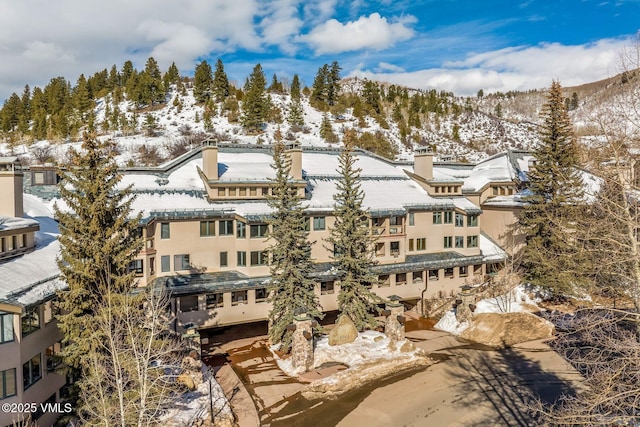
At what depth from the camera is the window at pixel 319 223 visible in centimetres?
3136

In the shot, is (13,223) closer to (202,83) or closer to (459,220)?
(459,220)

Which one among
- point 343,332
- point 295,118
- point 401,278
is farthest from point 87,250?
point 295,118

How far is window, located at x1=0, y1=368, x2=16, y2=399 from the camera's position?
15209 millimetres

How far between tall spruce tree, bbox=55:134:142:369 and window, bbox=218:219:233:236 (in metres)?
11.1

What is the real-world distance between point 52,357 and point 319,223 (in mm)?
19106

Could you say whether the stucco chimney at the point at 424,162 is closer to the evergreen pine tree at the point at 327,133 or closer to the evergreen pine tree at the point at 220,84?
the evergreen pine tree at the point at 327,133

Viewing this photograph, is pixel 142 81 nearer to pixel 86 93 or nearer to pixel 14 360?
pixel 86 93

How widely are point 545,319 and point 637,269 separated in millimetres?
19485

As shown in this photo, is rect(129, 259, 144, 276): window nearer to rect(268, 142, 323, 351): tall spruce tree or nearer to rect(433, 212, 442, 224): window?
rect(268, 142, 323, 351): tall spruce tree

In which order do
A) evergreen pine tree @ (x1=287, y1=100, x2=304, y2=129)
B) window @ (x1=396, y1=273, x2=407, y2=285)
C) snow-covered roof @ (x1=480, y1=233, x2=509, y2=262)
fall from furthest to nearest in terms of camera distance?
evergreen pine tree @ (x1=287, y1=100, x2=304, y2=129), snow-covered roof @ (x1=480, y1=233, x2=509, y2=262), window @ (x1=396, y1=273, x2=407, y2=285)

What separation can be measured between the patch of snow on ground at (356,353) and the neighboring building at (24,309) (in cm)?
1209

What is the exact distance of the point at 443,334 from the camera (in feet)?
97.7

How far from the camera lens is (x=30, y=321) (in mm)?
16938

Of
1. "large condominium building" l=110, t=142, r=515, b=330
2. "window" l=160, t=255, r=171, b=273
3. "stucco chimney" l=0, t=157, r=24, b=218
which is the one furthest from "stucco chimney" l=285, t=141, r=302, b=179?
"stucco chimney" l=0, t=157, r=24, b=218
